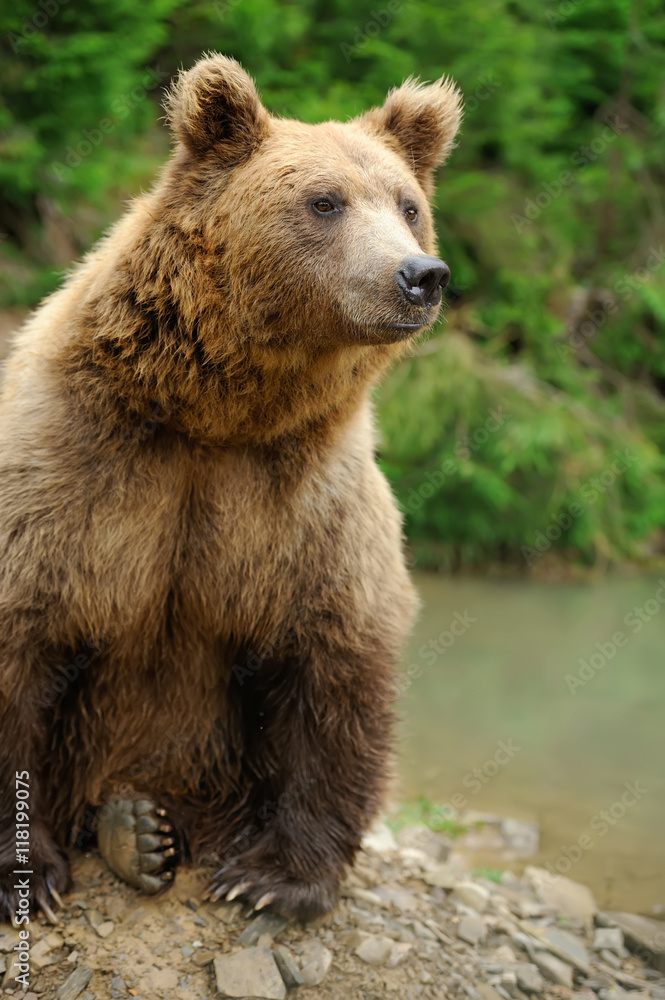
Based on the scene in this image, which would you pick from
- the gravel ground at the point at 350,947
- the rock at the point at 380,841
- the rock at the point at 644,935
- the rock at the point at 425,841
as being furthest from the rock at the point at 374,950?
the rock at the point at 425,841

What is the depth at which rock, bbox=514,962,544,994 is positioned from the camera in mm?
4041

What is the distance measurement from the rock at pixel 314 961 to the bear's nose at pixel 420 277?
234 cm

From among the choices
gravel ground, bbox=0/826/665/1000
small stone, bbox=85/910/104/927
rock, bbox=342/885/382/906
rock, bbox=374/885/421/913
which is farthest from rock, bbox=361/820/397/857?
small stone, bbox=85/910/104/927

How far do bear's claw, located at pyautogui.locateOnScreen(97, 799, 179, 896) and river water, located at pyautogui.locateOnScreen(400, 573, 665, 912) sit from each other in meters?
1.48

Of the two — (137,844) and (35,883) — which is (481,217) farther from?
(35,883)

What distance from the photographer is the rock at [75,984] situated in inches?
131

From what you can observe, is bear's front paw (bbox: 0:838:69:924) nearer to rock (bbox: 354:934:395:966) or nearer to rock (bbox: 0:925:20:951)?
rock (bbox: 0:925:20:951)

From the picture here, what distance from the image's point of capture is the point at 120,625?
3408 millimetres

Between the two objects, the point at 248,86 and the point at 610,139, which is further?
the point at 610,139

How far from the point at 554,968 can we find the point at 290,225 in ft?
10.4

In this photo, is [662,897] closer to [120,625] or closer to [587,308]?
[120,625]

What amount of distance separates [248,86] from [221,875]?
9.13ft

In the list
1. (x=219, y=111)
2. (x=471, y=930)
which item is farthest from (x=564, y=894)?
(x=219, y=111)

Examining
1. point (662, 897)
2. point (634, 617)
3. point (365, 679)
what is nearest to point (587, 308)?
point (634, 617)
